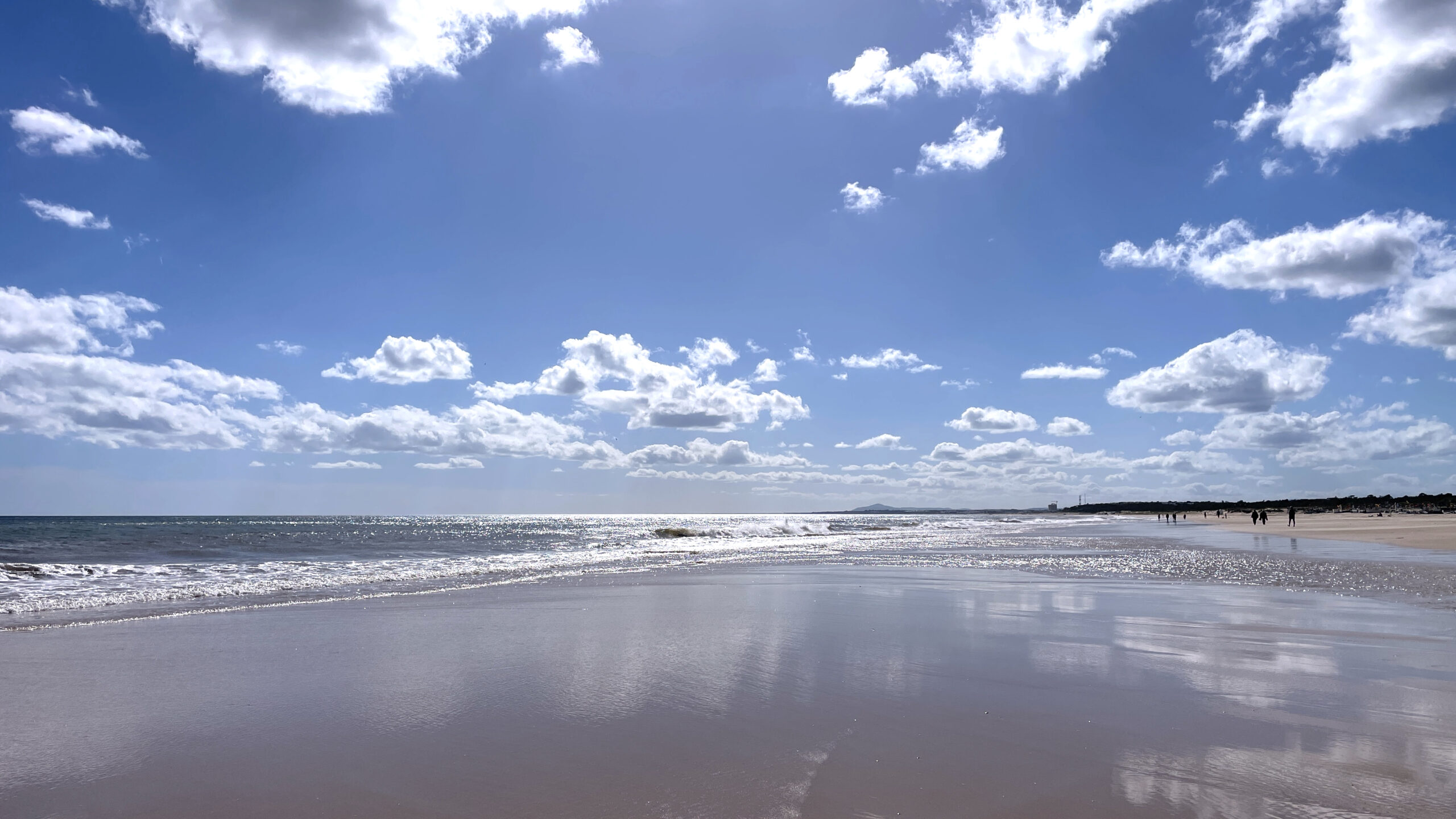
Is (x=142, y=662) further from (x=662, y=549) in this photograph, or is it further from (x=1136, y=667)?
(x=662, y=549)

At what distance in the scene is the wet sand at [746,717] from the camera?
17.0 feet

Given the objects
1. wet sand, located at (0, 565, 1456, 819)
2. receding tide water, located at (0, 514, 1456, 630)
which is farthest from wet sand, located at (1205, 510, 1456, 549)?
wet sand, located at (0, 565, 1456, 819)

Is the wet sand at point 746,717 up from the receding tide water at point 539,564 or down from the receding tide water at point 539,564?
up

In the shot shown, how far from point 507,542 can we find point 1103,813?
59263mm

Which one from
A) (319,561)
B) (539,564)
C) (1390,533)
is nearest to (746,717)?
(539,564)

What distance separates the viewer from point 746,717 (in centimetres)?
701

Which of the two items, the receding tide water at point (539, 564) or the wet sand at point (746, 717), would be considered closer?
the wet sand at point (746, 717)

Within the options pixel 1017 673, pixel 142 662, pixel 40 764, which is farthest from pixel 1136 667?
pixel 142 662

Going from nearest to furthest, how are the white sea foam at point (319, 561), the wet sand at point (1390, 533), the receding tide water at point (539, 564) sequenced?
the receding tide water at point (539, 564) → the white sea foam at point (319, 561) → the wet sand at point (1390, 533)

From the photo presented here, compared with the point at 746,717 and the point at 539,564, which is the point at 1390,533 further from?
the point at 746,717

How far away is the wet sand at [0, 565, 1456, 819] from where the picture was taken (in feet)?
17.0

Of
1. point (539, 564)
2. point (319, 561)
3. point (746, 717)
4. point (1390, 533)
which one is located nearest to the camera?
point (746, 717)

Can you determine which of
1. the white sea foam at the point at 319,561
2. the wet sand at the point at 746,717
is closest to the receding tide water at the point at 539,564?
the white sea foam at the point at 319,561

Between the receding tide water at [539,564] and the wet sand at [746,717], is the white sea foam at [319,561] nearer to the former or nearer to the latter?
the receding tide water at [539,564]
